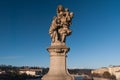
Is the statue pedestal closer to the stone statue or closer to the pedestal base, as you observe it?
the pedestal base

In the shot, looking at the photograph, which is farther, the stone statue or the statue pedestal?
the stone statue

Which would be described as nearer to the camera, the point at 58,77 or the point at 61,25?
the point at 58,77

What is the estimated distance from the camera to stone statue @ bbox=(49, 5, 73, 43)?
9523 millimetres

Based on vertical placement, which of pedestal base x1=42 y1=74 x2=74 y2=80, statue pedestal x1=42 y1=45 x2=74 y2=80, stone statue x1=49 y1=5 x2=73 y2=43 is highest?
stone statue x1=49 y1=5 x2=73 y2=43

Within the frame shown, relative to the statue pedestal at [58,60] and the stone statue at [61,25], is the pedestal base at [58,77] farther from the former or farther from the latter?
the stone statue at [61,25]

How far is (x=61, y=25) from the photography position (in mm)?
9680

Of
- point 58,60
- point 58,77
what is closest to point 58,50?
point 58,60

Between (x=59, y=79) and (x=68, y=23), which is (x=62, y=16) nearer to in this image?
(x=68, y=23)

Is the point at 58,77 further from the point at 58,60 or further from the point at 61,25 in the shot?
the point at 61,25

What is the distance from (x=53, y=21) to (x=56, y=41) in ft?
2.27

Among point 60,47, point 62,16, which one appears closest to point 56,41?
point 60,47

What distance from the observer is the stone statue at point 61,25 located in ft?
31.2

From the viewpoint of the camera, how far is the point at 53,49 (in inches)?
369

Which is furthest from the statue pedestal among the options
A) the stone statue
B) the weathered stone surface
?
the stone statue
